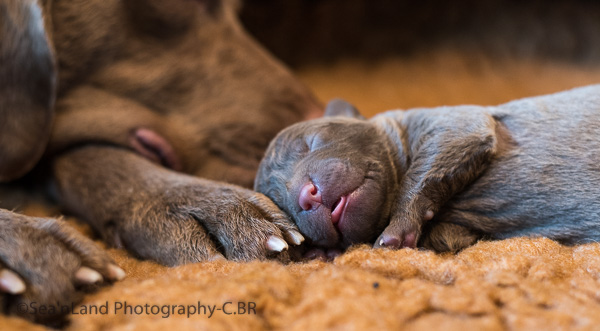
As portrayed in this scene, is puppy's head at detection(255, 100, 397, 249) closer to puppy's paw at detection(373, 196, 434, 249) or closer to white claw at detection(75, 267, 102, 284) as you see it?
puppy's paw at detection(373, 196, 434, 249)

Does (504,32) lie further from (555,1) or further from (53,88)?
(53,88)

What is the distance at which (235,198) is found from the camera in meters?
1.17

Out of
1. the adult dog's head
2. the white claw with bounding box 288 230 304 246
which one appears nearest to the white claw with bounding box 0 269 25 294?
the white claw with bounding box 288 230 304 246

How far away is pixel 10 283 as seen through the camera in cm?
83

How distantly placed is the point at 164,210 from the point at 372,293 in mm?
594

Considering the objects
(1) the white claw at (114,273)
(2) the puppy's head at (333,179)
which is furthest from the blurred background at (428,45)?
(1) the white claw at (114,273)

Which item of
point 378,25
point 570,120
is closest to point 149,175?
point 570,120

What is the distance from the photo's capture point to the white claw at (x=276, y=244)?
3.46 ft

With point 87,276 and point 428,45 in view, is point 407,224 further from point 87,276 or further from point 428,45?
point 428,45

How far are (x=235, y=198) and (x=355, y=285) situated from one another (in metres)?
0.43

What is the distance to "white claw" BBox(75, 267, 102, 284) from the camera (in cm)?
89

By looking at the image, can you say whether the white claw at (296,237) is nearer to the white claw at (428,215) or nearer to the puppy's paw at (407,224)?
the puppy's paw at (407,224)

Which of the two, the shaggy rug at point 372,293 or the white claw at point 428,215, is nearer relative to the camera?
the shaggy rug at point 372,293

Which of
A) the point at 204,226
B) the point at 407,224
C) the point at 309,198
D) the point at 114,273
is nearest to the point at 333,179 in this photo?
the point at 309,198
